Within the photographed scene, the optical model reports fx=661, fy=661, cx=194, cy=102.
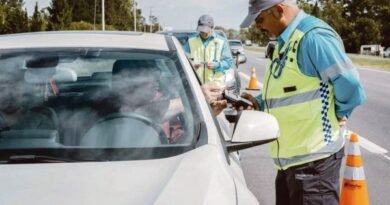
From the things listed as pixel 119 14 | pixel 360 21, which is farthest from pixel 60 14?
pixel 360 21

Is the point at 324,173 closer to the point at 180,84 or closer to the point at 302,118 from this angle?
the point at 302,118

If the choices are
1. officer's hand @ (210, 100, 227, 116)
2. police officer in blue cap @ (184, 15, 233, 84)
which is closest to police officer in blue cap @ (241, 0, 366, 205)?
officer's hand @ (210, 100, 227, 116)

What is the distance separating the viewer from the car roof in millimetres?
3518

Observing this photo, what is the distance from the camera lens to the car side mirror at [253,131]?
305 cm

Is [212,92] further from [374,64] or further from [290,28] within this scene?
[374,64]

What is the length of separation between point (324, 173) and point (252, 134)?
0.58m

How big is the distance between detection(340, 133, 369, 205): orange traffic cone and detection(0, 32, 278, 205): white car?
1.58 meters

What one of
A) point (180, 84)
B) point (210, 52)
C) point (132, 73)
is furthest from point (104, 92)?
point (210, 52)

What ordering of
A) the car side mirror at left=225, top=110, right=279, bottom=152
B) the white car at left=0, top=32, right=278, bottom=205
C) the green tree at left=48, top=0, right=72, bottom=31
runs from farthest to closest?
the green tree at left=48, top=0, right=72, bottom=31
the car side mirror at left=225, top=110, right=279, bottom=152
the white car at left=0, top=32, right=278, bottom=205

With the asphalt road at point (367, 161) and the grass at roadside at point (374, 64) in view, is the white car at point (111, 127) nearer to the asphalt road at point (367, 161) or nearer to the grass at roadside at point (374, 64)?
the asphalt road at point (367, 161)

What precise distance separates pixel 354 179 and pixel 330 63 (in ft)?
5.60

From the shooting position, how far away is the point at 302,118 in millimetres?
3385

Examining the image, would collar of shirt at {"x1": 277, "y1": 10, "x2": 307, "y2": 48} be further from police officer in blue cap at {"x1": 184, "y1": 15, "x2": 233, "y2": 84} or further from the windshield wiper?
police officer in blue cap at {"x1": 184, "y1": 15, "x2": 233, "y2": 84}

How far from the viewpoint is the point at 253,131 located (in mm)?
3053
